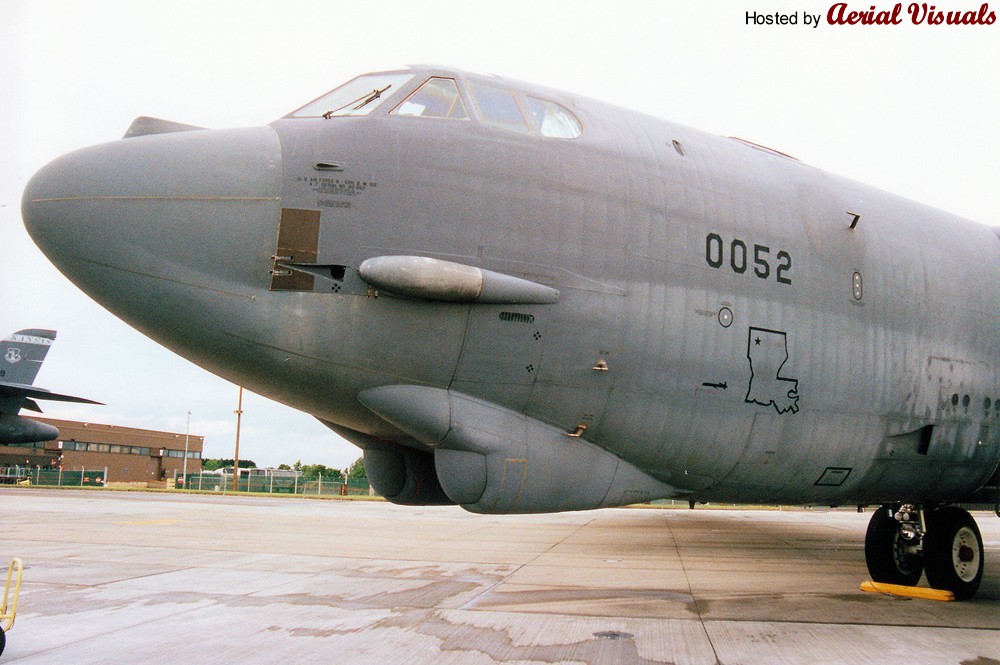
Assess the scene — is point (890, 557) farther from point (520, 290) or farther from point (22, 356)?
point (22, 356)

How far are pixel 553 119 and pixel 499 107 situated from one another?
483 mm

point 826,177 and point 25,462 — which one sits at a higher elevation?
point 826,177

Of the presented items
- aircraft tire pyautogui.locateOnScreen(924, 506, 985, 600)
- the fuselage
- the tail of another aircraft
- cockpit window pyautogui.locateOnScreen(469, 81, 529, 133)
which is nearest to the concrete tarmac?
aircraft tire pyautogui.locateOnScreen(924, 506, 985, 600)

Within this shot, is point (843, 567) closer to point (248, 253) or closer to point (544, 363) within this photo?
point (544, 363)

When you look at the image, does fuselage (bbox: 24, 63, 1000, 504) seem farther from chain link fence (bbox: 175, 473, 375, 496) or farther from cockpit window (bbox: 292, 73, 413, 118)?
chain link fence (bbox: 175, 473, 375, 496)

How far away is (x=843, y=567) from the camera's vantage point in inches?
471

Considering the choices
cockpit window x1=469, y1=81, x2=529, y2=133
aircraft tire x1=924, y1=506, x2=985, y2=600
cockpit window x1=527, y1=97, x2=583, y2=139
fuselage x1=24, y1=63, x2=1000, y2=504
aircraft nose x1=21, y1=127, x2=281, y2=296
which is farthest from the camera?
aircraft tire x1=924, y1=506, x2=985, y2=600

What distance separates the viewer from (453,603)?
25.2 ft

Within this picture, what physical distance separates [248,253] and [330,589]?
4959 millimetres

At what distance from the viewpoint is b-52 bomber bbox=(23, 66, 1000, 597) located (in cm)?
497

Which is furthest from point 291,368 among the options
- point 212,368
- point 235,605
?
point 235,605

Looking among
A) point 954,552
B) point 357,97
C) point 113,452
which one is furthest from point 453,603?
point 113,452

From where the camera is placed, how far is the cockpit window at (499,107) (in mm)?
5867

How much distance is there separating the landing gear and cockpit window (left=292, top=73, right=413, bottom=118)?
7.76 meters
